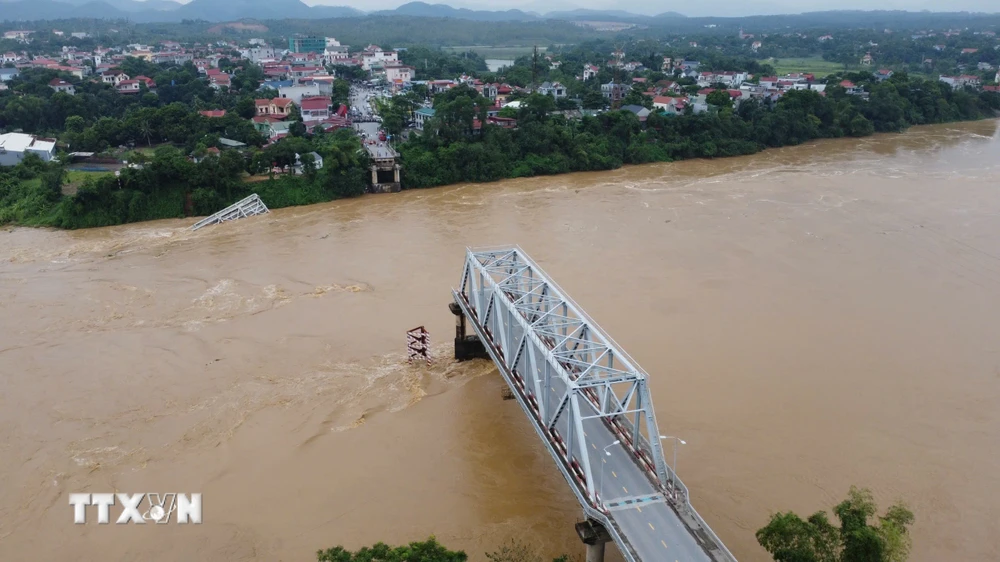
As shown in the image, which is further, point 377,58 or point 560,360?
point 377,58

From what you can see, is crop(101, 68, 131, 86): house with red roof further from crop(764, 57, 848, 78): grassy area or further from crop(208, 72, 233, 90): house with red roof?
crop(764, 57, 848, 78): grassy area

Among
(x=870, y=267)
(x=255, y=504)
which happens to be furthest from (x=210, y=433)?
(x=870, y=267)

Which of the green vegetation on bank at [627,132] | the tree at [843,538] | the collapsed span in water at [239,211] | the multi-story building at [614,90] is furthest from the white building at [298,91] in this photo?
the tree at [843,538]

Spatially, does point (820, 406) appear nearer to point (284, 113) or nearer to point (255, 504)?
point (255, 504)

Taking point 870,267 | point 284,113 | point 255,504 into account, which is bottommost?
point 255,504

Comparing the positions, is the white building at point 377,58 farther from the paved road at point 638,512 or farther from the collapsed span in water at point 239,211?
the paved road at point 638,512

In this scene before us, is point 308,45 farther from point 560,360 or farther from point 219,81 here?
point 560,360

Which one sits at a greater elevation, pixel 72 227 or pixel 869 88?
pixel 869 88

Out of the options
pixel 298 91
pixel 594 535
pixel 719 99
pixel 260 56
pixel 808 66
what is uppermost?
pixel 260 56

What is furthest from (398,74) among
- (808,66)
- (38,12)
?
(38,12)
